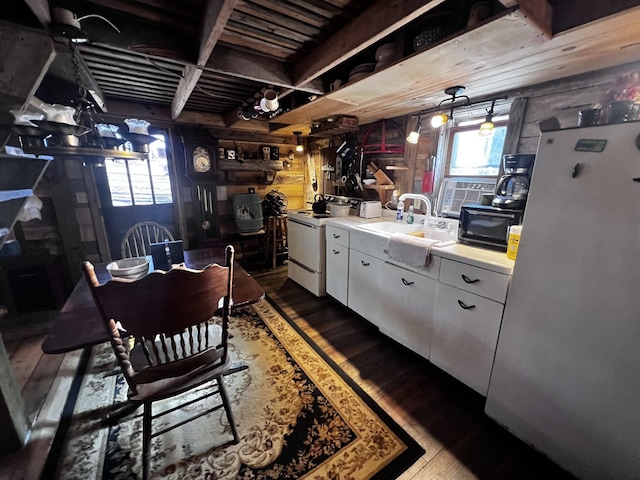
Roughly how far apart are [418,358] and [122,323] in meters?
1.95

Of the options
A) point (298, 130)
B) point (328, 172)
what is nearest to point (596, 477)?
point (328, 172)

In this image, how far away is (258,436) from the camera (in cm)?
139

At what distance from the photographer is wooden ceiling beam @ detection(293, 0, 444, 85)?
1065 mm

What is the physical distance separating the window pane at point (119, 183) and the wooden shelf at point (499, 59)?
259 cm

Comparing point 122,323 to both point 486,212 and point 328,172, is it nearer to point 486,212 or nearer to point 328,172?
point 486,212

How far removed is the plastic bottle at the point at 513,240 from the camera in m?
1.45

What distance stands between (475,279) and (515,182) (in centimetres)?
68

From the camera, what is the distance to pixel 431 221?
2299mm

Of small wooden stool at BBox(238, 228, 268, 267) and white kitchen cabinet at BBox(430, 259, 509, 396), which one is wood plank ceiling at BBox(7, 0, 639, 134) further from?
small wooden stool at BBox(238, 228, 268, 267)

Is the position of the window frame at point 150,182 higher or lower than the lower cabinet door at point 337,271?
higher

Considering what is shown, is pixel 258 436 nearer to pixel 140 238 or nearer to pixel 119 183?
pixel 140 238

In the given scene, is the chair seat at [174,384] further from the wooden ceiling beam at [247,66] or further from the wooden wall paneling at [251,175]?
the wooden wall paneling at [251,175]

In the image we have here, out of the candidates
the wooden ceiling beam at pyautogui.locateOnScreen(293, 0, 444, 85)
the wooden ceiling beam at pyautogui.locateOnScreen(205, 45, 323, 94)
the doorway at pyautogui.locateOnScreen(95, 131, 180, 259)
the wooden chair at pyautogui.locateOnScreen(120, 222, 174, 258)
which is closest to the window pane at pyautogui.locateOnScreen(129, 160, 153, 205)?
the doorway at pyautogui.locateOnScreen(95, 131, 180, 259)

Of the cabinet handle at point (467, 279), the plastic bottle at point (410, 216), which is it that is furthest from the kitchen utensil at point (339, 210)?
the cabinet handle at point (467, 279)
